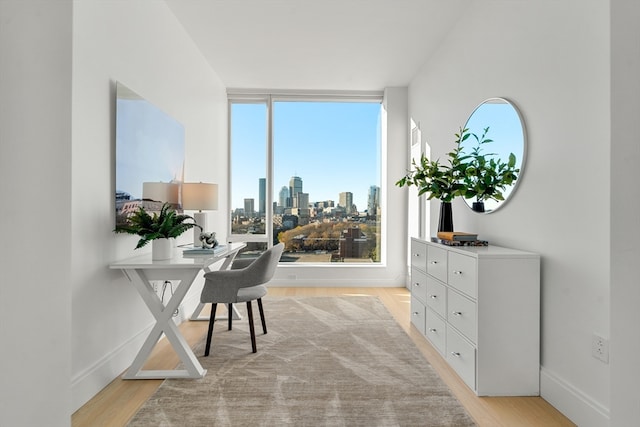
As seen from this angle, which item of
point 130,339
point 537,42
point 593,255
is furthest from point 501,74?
point 130,339

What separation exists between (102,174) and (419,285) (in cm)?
263

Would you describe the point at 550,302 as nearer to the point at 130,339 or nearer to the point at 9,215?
the point at 9,215

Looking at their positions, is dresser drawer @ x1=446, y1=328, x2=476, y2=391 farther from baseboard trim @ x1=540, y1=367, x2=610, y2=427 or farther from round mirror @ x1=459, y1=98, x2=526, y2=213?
round mirror @ x1=459, y1=98, x2=526, y2=213

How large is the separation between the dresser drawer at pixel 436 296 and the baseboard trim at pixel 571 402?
0.72m

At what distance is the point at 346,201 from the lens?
18.5 ft

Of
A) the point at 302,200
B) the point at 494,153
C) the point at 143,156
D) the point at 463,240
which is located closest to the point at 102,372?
the point at 143,156

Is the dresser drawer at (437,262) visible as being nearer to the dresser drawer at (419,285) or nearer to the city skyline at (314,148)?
the dresser drawer at (419,285)

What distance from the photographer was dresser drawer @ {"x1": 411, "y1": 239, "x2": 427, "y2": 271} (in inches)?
126

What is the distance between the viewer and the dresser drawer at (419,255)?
3191 mm

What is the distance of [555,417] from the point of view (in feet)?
6.41

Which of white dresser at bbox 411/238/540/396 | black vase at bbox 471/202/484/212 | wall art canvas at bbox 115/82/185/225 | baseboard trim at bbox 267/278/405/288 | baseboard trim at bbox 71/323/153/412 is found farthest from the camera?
baseboard trim at bbox 267/278/405/288

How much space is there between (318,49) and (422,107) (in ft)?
4.88

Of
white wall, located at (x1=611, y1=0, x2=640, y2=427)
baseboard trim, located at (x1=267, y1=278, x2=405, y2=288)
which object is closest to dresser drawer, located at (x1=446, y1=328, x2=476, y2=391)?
white wall, located at (x1=611, y1=0, x2=640, y2=427)

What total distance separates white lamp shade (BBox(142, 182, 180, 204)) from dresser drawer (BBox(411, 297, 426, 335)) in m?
2.37
